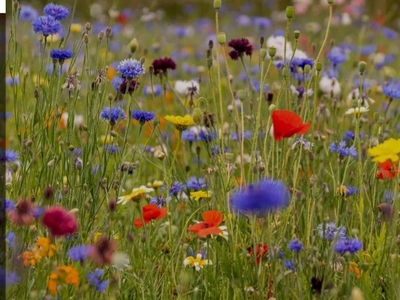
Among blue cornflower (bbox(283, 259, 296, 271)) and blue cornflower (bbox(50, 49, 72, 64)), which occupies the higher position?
blue cornflower (bbox(50, 49, 72, 64))

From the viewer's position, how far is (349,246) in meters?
1.36

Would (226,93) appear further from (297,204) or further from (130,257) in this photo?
→ (130,257)

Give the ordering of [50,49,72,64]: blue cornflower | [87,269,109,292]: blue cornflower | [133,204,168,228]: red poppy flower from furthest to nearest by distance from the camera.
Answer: [50,49,72,64]: blue cornflower, [133,204,168,228]: red poppy flower, [87,269,109,292]: blue cornflower

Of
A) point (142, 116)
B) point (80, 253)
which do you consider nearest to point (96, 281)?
point (80, 253)

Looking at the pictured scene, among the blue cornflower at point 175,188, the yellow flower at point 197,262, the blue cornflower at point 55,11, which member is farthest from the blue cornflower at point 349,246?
the blue cornflower at point 55,11

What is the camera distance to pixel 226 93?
11.4ft

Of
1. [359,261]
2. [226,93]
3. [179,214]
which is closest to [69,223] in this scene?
[359,261]

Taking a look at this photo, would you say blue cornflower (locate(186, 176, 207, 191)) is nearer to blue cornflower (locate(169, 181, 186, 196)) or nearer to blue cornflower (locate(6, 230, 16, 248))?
blue cornflower (locate(169, 181, 186, 196))

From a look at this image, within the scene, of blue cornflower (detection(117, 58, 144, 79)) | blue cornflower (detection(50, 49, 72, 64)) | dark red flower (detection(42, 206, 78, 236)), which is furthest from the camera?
blue cornflower (detection(50, 49, 72, 64))

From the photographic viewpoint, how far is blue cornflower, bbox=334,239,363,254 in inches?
53.2

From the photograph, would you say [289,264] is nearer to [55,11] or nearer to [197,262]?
[197,262]

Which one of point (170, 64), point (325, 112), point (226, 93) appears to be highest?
point (170, 64)

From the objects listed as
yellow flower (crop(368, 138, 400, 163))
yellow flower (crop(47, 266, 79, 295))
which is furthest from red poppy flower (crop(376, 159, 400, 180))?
yellow flower (crop(47, 266, 79, 295))

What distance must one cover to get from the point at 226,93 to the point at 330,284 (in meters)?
2.21
